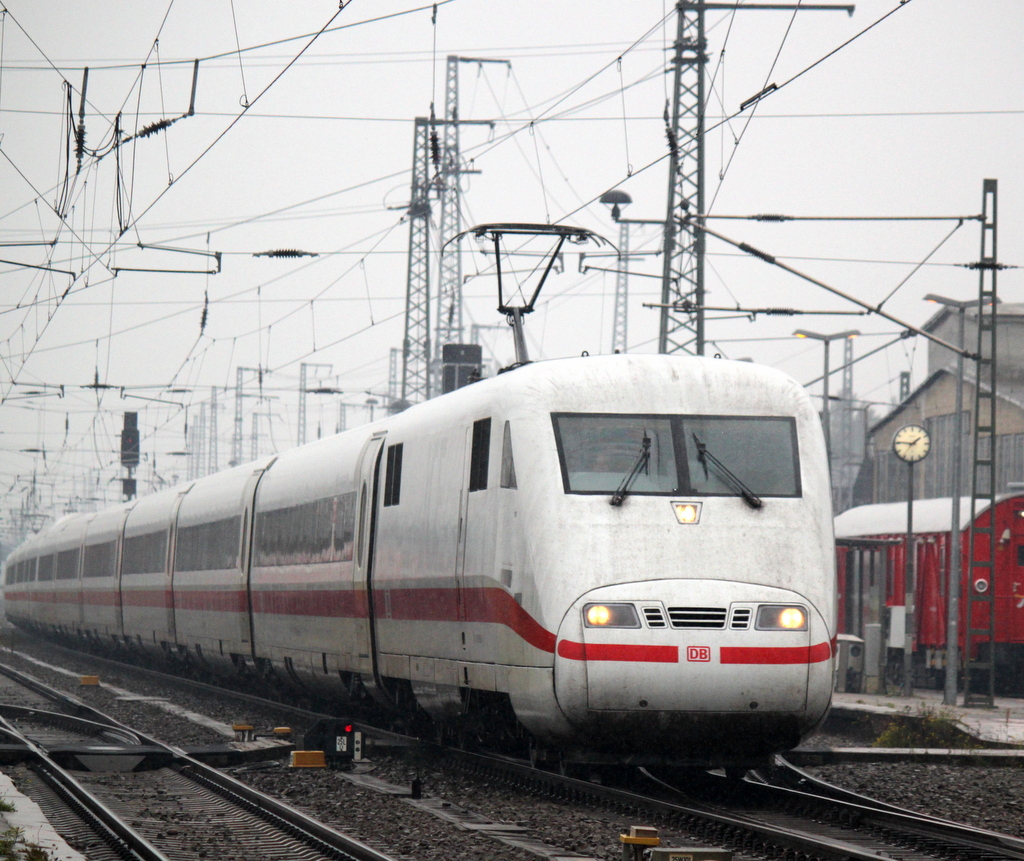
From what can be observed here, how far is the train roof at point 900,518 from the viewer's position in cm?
2795

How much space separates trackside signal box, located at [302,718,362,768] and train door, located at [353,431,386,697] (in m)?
1.57

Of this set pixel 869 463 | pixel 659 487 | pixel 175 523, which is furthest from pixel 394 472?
pixel 869 463

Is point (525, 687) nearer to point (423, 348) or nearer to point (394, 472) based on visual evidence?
point (394, 472)

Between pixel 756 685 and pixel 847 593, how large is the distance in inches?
783

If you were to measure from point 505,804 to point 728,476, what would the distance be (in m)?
2.99

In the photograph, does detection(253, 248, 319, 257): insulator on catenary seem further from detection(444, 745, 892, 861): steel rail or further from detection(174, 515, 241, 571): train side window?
detection(444, 745, 892, 861): steel rail

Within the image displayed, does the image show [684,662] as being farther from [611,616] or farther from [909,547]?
[909,547]

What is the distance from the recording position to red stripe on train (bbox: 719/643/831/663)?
10922mm

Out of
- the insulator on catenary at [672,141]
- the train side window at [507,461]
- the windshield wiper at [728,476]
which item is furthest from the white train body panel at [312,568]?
the insulator on catenary at [672,141]

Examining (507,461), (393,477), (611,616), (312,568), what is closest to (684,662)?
(611,616)

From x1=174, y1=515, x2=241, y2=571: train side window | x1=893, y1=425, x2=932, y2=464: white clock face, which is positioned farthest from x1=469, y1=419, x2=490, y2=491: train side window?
x1=893, y1=425, x2=932, y2=464: white clock face

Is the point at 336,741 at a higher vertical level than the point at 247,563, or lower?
lower

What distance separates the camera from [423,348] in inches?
1430

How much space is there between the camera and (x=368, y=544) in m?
16.5
